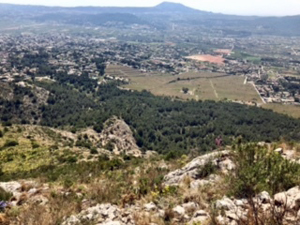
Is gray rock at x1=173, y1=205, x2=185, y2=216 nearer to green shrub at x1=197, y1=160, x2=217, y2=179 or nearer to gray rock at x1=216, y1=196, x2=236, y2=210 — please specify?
gray rock at x1=216, y1=196, x2=236, y2=210

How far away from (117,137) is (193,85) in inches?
3390

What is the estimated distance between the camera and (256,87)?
135875 mm

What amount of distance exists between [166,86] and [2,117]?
253 feet

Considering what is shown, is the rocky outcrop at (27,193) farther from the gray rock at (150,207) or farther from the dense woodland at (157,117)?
the dense woodland at (157,117)

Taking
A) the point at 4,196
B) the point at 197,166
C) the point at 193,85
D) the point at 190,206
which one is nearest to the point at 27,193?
the point at 4,196

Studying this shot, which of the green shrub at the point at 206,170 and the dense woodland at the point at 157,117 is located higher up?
the green shrub at the point at 206,170

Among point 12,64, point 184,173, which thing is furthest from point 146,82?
point 184,173

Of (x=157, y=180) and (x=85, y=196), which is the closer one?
(x=85, y=196)

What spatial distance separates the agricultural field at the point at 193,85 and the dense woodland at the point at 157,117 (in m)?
12.4

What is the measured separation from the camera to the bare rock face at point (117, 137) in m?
51.2

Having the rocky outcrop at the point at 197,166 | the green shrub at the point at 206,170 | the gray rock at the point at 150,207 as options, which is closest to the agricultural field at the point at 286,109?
the rocky outcrop at the point at 197,166

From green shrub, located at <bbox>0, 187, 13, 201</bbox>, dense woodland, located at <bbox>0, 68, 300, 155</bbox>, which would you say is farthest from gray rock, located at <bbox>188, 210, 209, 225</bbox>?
dense woodland, located at <bbox>0, 68, 300, 155</bbox>

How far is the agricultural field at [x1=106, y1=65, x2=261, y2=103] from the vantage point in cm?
12137

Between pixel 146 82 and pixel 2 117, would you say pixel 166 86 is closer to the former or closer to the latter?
pixel 146 82
